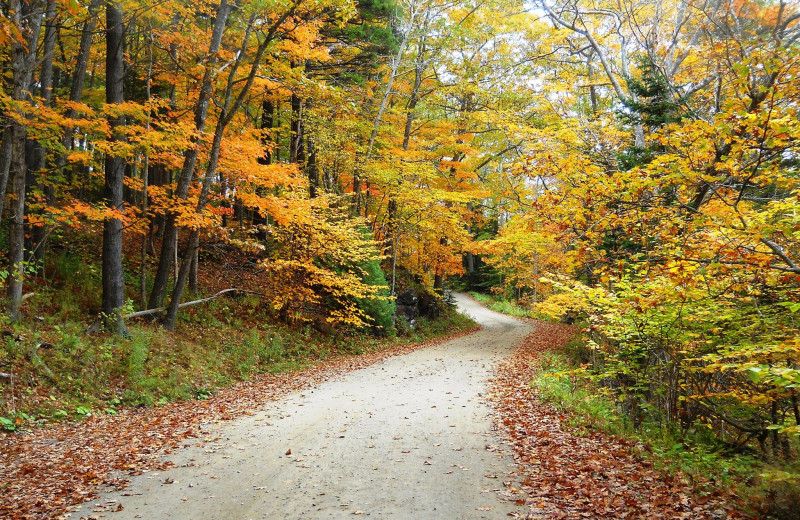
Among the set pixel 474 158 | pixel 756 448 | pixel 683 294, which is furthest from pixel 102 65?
pixel 756 448

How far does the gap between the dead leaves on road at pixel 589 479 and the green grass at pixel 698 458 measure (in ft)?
0.65

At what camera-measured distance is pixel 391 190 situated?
18219mm

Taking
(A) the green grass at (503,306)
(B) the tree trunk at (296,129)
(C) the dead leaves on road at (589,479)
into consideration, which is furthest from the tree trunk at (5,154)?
(A) the green grass at (503,306)

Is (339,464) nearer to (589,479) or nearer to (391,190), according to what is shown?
(589,479)

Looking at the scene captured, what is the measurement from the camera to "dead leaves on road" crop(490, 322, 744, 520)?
13.8 feet

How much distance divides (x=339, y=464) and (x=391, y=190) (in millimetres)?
13687

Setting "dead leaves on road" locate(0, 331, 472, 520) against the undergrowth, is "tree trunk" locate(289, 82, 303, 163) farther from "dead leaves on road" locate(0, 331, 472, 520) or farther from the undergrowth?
"dead leaves on road" locate(0, 331, 472, 520)

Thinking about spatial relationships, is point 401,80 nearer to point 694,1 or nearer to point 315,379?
point 694,1

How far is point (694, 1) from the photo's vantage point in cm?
902

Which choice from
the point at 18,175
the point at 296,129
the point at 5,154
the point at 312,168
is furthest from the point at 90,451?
the point at 296,129

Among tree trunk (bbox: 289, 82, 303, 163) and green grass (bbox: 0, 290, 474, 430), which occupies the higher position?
tree trunk (bbox: 289, 82, 303, 163)

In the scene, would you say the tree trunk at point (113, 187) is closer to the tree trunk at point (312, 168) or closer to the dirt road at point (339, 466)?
the dirt road at point (339, 466)

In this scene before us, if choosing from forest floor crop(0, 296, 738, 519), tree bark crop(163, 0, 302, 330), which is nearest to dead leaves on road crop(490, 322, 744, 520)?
forest floor crop(0, 296, 738, 519)

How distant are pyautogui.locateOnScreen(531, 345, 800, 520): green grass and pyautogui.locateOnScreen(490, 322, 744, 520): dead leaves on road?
0.65 feet
